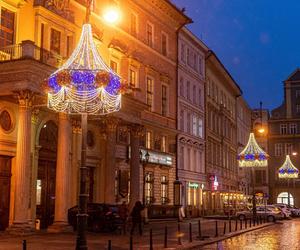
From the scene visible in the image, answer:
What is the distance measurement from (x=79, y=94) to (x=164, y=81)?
90.9 feet

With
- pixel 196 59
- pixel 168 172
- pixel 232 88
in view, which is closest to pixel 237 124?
pixel 232 88

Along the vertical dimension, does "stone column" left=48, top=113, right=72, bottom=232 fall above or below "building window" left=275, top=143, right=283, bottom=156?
below

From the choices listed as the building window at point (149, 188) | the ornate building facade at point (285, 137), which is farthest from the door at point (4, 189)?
the ornate building facade at point (285, 137)

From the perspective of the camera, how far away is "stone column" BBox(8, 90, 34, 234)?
24578mm

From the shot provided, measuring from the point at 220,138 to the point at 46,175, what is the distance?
39.8m

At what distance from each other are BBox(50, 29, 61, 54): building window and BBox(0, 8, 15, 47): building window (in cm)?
268

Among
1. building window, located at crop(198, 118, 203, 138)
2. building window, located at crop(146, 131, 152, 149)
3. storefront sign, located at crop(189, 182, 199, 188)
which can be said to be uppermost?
building window, located at crop(198, 118, 203, 138)

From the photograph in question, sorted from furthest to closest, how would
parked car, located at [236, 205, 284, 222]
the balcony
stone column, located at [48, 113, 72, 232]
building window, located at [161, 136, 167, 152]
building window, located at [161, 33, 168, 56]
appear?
parked car, located at [236, 205, 284, 222] → building window, located at [161, 33, 168, 56] → building window, located at [161, 136, 167, 152] → the balcony → stone column, located at [48, 113, 72, 232]

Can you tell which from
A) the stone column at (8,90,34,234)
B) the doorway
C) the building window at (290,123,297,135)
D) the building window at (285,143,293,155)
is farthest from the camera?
the building window at (285,143,293,155)

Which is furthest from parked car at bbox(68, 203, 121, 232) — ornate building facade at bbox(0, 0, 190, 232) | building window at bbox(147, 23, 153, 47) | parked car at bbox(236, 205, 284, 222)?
parked car at bbox(236, 205, 284, 222)

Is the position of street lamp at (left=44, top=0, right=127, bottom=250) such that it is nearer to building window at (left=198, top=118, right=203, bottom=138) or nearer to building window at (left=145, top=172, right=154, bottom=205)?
building window at (left=145, top=172, right=154, bottom=205)

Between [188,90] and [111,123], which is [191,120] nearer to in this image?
[188,90]

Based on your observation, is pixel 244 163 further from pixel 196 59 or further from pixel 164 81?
pixel 196 59

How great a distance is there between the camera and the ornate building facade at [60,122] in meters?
25.5
